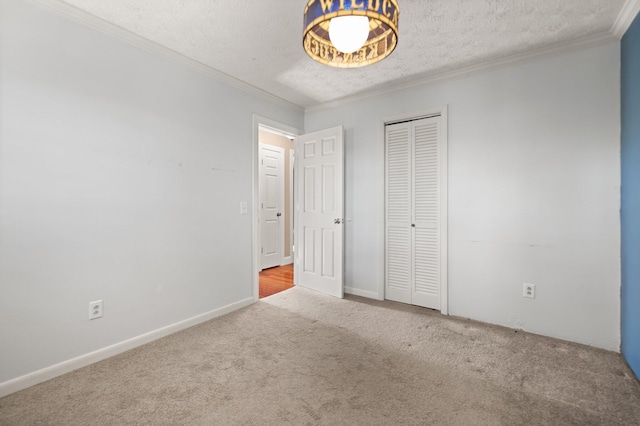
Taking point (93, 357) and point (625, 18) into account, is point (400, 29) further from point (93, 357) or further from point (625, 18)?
point (93, 357)

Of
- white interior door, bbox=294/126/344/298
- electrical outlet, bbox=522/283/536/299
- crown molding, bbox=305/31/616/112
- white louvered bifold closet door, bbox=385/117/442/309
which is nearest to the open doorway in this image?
white interior door, bbox=294/126/344/298

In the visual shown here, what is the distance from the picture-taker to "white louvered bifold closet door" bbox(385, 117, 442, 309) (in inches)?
125

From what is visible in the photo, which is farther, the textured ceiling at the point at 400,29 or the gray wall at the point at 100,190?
the textured ceiling at the point at 400,29

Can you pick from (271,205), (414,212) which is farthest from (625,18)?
(271,205)

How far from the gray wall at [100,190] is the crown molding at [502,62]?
177 centimetres

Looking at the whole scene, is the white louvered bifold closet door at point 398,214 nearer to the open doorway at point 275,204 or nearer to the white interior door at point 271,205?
the open doorway at point 275,204

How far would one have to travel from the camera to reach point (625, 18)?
2084 mm

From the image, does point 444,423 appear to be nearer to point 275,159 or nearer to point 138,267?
point 138,267

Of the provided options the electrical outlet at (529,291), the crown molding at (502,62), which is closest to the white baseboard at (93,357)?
the electrical outlet at (529,291)

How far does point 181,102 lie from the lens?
2.72 metres

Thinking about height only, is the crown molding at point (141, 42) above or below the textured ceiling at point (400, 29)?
below

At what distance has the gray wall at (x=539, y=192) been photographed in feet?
7.72

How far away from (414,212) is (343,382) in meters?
2.01

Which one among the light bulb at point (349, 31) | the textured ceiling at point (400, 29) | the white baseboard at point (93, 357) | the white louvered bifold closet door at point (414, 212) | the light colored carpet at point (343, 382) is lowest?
the light colored carpet at point (343, 382)
